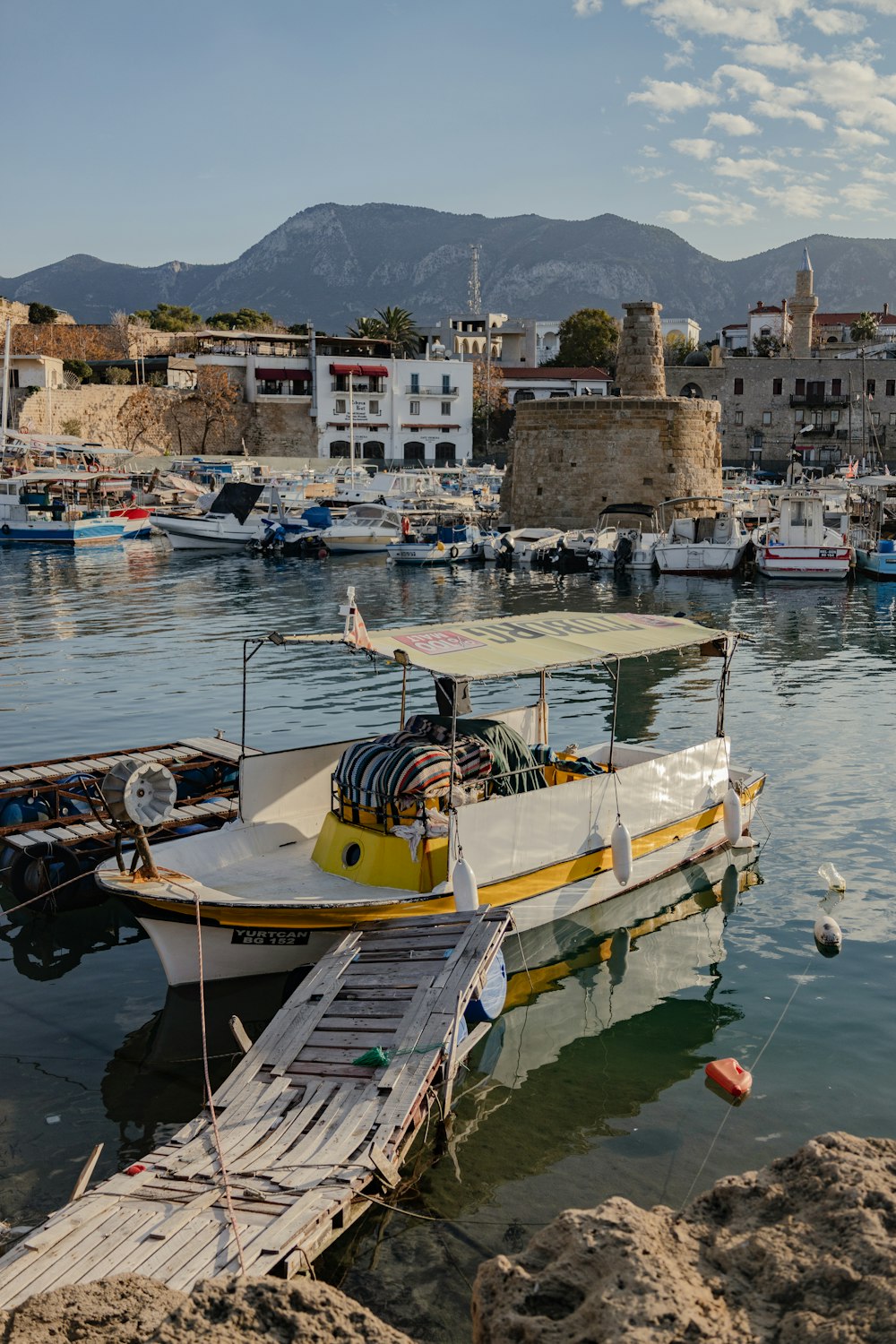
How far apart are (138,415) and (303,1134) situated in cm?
7770

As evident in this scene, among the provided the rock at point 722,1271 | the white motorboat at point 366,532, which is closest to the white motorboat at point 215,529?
the white motorboat at point 366,532

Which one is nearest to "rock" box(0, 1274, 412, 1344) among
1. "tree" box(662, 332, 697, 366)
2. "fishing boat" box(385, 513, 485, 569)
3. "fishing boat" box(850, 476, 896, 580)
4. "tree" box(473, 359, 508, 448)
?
"fishing boat" box(850, 476, 896, 580)

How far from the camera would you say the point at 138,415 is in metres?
80.0

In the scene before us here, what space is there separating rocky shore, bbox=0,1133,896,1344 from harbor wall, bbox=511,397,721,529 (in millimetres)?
43994

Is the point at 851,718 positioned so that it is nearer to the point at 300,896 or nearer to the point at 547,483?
the point at 300,896

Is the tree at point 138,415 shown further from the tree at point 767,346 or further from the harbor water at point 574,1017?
the harbor water at point 574,1017

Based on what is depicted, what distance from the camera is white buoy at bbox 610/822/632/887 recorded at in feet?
37.6

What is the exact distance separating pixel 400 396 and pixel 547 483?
33735 millimetres

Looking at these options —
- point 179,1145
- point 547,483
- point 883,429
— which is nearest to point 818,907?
point 179,1145

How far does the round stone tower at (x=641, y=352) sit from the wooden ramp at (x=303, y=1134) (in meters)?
41.7

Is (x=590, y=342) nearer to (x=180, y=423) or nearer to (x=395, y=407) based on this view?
(x=395, y=407)

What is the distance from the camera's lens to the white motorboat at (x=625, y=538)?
4462cm

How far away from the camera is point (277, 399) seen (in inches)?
3182

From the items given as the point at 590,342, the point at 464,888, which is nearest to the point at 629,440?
the point at 464,888
